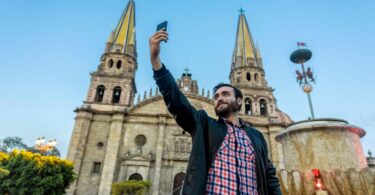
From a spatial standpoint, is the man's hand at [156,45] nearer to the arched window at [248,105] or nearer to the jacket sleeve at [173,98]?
the jacket sleeve at [173,98]

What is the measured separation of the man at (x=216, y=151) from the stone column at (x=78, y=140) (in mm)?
20016

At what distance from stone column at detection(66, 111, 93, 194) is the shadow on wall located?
17418mm

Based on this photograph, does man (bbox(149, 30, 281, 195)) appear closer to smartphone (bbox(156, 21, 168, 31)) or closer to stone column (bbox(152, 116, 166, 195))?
smartphone (bbox(156, 21, 168, 31))

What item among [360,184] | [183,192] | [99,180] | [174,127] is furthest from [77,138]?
[183,192]

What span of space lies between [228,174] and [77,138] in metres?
21.4

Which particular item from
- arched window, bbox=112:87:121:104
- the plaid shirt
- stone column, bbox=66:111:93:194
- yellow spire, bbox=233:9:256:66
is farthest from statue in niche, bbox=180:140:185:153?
the plaid shirt

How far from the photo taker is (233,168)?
182 centimetres

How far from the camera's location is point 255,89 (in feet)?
87.7

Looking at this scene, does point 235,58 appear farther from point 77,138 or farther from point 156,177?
point 77,138

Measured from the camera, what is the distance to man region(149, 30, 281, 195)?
67.2 inches

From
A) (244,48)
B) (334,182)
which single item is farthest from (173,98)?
(244,48)

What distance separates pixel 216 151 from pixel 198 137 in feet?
0.56

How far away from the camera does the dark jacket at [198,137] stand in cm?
168

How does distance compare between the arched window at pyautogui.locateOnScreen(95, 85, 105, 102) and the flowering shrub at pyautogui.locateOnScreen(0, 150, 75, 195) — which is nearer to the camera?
the flowering shrub at pyautogui.locateOnScreen(0, 150, 75, 195)
